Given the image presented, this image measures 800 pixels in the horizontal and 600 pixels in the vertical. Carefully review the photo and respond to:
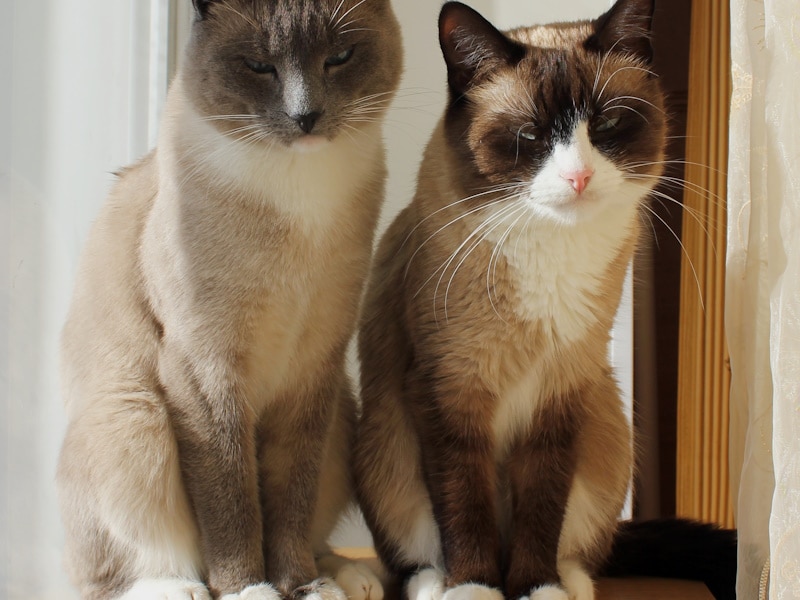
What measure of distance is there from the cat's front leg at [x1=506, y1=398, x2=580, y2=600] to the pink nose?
1.19ft

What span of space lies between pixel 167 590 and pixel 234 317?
41 centimetres

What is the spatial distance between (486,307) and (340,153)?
324 mm

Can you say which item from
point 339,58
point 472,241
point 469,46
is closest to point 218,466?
point 472,241

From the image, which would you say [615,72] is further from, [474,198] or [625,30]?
[474,198]

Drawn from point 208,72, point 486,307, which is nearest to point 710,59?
point 486,307

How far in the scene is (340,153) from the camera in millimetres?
1289

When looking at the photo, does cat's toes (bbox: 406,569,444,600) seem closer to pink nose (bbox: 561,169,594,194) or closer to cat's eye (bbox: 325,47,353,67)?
pink nose (bbox: 561,169,594,194)

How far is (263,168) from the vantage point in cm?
124

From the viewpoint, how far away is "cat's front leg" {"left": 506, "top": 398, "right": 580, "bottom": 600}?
4.18 feet

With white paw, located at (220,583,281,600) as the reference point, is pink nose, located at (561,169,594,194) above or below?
above

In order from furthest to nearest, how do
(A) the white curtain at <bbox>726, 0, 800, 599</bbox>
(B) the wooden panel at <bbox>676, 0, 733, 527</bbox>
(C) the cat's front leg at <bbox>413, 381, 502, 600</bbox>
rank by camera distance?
(B) the wooden panel at <bbox>676, 0, 733, 527</bbox> < (C) the cat's front leg at <bbox>413, 381, 502, 600</bbox> < (A) the white curtain at <bbox>726, 0, 800, 599</bbox>

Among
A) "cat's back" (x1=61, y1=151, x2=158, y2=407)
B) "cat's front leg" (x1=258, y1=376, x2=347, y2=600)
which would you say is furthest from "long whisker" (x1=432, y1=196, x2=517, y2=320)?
"cat's back" (x1=61, y1=151, x2=158, y2=407)

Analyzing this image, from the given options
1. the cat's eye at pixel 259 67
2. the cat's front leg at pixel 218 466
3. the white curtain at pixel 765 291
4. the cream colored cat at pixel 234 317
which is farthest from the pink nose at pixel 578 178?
the cat's front leg at pixel 218 466

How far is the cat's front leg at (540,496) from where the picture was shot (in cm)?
127
